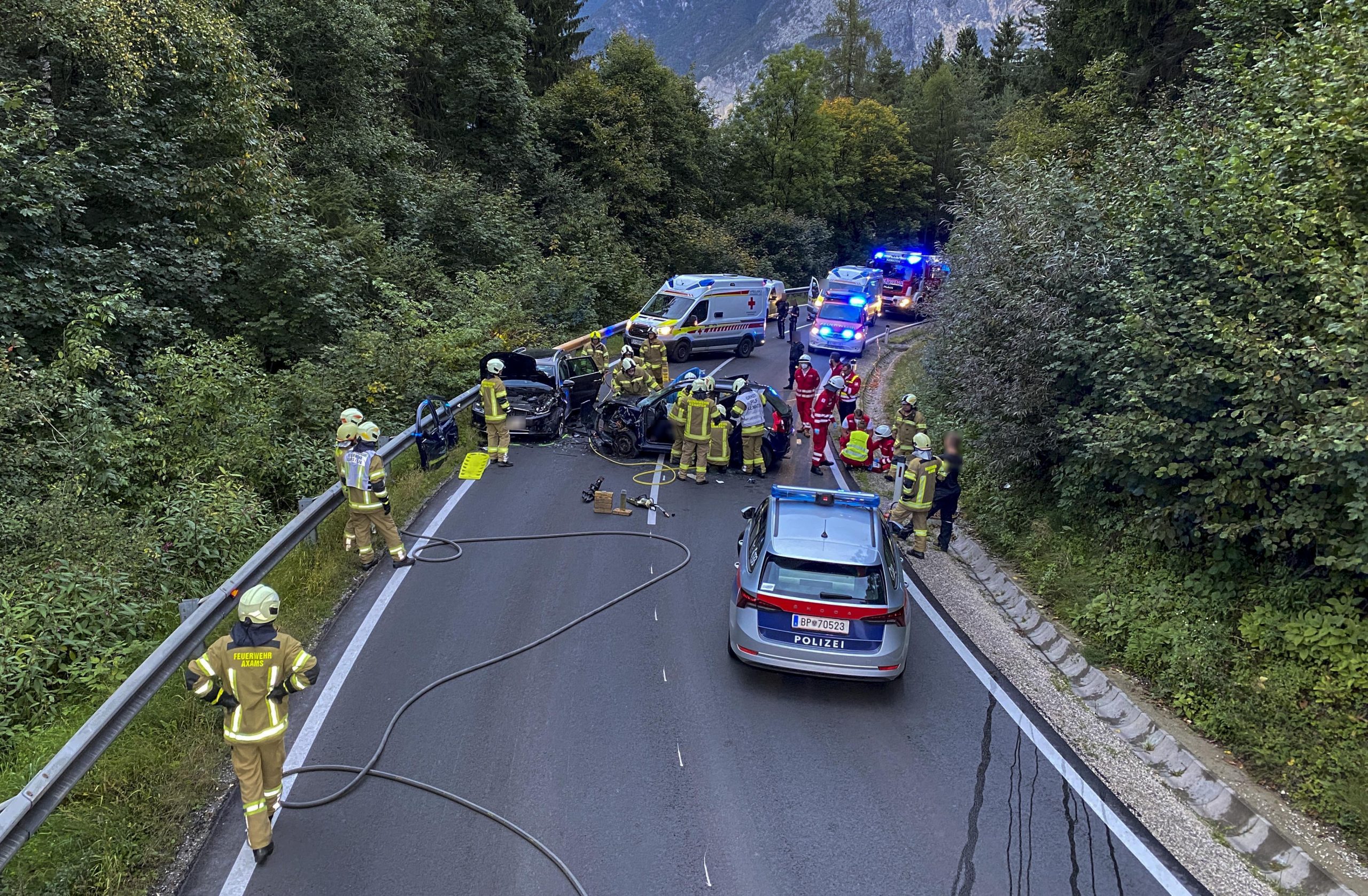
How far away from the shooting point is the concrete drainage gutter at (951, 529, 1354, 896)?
5.18m

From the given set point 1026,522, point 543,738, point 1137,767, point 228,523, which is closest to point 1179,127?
point 1026,522

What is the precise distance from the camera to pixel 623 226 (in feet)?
112

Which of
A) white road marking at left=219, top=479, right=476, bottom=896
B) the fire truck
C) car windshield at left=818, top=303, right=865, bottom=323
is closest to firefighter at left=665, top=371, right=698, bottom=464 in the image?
white road marking at left=219, top=479, right=476, bottom=896

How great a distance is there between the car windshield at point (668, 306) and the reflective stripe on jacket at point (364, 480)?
14.8 metres

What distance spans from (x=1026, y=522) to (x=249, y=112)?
46.8 feet

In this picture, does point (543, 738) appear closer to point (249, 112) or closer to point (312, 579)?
point (312, 579)

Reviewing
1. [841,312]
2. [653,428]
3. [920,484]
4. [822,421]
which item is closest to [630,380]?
[653,428]

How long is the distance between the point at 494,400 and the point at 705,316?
38.2 ft

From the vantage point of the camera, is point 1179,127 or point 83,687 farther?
point 1179,127

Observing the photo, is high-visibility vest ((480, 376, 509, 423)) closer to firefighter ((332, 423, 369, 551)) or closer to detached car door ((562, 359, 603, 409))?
detached car door ((562, 359, 603, 409))

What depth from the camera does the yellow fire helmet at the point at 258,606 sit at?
4.97 metres

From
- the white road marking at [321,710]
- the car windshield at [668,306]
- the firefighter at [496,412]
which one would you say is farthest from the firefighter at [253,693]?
the car windshield at [668,306]

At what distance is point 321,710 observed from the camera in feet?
21.1

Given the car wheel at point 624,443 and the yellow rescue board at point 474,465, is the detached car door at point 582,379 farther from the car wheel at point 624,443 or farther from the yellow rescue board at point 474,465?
the yellow rescue board at point 474,465
